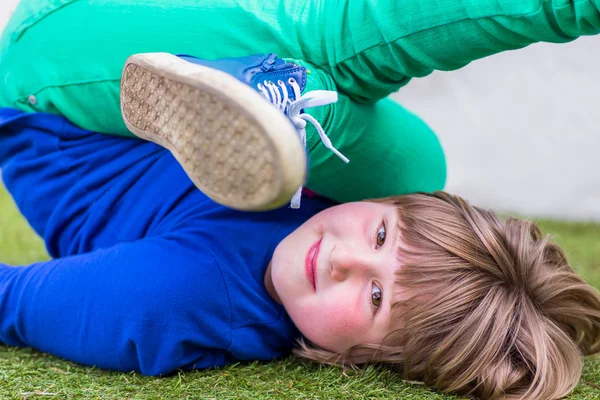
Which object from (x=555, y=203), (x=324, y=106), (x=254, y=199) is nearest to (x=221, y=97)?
(x=254, y=199)

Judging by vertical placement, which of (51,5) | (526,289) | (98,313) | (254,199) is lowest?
(98,313)

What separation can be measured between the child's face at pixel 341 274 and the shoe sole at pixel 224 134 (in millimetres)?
305

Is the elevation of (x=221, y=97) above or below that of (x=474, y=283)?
above

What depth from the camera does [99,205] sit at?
1298 millimetres

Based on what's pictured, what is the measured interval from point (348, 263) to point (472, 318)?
20 cm

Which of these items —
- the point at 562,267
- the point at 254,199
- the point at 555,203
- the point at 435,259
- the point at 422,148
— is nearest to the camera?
the point at 254,199

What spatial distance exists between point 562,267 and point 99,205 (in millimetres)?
803

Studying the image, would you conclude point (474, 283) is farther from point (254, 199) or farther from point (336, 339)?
point (254, 199)

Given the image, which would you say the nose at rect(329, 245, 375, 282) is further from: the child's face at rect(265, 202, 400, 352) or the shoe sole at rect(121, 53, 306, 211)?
the shoe sole at rect(121, 53, 306, 211)

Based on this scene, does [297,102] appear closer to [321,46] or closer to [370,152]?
[321,46]

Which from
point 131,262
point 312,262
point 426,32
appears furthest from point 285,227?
point 426,32

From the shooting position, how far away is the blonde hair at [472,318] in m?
1.03

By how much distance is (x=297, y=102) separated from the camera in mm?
1009

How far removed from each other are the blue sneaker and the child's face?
278 millimetres
